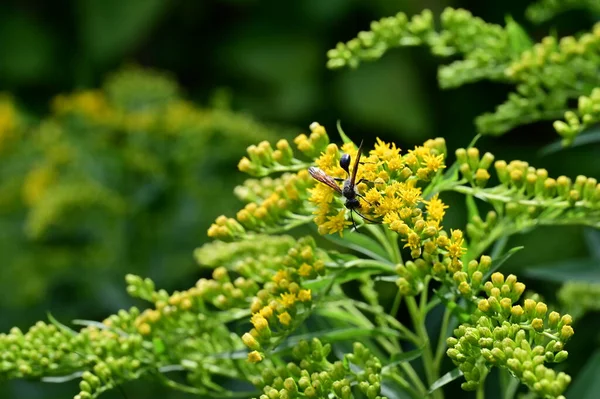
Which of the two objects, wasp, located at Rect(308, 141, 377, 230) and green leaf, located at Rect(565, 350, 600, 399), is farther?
green leaf, located at Rect(565, 350, 600, 399)

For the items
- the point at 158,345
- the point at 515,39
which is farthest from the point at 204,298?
the point at 515,39

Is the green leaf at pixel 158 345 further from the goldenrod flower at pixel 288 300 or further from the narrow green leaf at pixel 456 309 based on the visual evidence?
the narrow green leaf at pixel 456 309

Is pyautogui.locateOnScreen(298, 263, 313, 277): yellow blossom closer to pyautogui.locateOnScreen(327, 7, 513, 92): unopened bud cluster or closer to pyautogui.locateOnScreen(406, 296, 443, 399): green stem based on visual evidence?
pyautogui.locateOnScreen(406, 296, 443, 399): green stem

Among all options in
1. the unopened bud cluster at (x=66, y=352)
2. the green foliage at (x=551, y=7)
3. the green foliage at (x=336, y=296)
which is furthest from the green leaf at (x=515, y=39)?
the unopened bud cluster at (x=66, y=352)

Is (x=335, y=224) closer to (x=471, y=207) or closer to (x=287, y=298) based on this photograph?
(x=287, y=298)

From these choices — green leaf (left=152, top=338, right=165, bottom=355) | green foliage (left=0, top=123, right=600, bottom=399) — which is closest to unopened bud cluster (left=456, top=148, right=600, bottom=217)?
green foliage (left=0, top=123, right=600, bottom=399)
